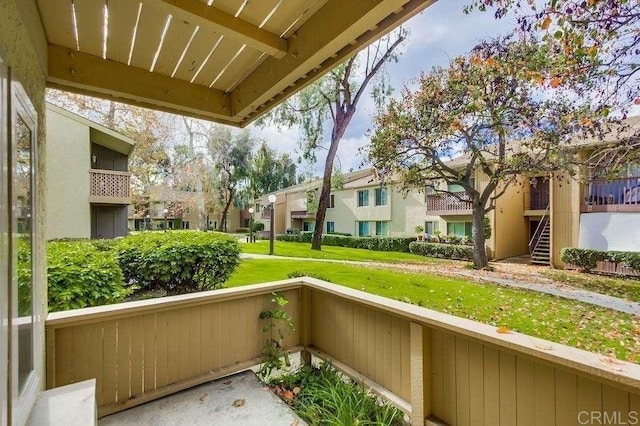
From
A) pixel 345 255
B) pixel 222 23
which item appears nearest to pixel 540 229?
pixel 345 255

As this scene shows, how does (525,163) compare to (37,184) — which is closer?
(37,184)

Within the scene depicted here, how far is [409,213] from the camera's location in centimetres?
2041

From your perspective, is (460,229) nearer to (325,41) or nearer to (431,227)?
(431,227)

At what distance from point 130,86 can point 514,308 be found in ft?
24.1

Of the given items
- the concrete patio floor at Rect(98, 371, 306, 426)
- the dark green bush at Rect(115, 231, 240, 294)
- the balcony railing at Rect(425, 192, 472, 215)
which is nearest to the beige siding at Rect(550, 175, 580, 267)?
the balcony railing at Rect(425, 192, 472, 215)

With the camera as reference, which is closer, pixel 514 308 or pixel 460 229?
pixel 514 308

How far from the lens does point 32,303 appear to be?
6.02ft

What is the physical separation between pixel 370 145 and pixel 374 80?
487 centimetres

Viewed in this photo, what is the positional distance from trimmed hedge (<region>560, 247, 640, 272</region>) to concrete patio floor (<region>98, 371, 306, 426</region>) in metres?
14.1

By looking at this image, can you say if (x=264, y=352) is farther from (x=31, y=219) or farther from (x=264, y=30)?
(x=264, y=30)

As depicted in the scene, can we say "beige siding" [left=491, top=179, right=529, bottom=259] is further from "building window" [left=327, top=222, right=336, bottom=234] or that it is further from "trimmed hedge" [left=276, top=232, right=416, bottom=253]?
"building window" [left=327, top=222, right=336, bottom=234]

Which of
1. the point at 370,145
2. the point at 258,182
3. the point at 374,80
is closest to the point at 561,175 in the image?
the point at 370,145

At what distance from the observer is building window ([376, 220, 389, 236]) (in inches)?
856

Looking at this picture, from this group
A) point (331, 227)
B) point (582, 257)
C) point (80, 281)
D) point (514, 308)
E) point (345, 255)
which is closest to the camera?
point (80, 281)
